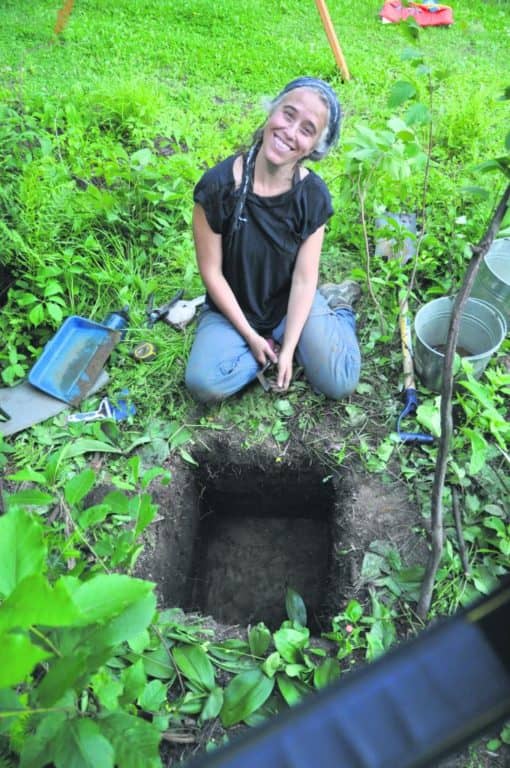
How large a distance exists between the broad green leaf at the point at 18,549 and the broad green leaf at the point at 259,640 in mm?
1113

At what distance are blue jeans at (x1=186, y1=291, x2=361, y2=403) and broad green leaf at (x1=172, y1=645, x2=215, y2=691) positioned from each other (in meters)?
0.93

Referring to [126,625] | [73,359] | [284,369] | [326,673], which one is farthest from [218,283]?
[126,625]

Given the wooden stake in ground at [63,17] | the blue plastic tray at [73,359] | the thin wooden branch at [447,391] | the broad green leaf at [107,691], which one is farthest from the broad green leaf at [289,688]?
the wooden stake in ground at [63,17]

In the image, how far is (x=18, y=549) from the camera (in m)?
0.67

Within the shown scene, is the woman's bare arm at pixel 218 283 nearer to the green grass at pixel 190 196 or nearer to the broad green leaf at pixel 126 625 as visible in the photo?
the green grass at pixel 190 196

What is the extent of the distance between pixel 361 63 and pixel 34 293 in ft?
10.1

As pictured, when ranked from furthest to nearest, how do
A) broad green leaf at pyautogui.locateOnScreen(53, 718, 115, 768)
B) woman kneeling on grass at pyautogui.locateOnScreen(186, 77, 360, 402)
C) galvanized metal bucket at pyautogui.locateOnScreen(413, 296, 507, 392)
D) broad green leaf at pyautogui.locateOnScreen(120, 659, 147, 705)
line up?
galvanized metal bucket at pyautogui.locateOnScreen(413, 296, 507, 392), woman kneeling on grass at pyautogui.locateOnScreen(186, 77, 360, 402), broad green leaf at pyautogui.locateOnScreen(120, 659, 147, 705), broad green leaf at pyautogui.locateOnScreen(53, 718, 115, 768)

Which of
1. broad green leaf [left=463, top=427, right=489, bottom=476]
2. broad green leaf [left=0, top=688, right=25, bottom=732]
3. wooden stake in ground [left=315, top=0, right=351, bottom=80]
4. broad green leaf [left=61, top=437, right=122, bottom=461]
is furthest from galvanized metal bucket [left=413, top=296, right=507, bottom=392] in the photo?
wooden stake in ground [left=315, top=0, right=351, bottom=80]

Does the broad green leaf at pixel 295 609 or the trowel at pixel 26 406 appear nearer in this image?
the broad green leaf at pixel 295 609

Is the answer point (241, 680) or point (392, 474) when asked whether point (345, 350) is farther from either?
point (241, 680)

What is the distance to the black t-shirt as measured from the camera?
1956mm

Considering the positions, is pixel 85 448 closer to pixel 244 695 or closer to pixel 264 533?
pixel 264 533

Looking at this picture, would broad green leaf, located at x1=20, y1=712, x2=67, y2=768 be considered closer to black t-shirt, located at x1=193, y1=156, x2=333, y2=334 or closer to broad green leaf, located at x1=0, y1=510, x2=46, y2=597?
broad green leaf, located at x1=0, y1=510, x2=46, y2=597

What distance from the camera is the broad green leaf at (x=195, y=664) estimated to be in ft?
4.98
